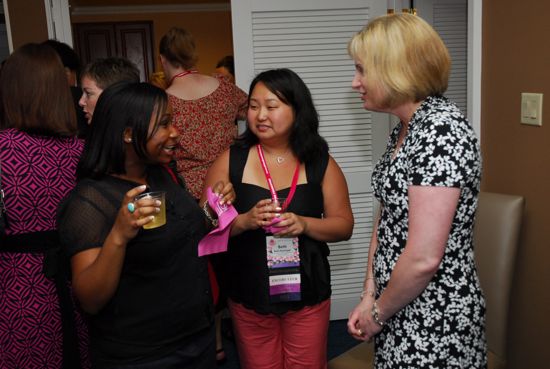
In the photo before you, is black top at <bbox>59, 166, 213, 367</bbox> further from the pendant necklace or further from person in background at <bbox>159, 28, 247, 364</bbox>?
person in background at <bbox>159, 28, 247, 364</bbox>

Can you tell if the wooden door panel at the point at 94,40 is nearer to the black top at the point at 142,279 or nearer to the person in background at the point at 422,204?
the black top at the point at 142,279

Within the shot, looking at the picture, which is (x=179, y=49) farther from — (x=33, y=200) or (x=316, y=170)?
(x=33, y=200)

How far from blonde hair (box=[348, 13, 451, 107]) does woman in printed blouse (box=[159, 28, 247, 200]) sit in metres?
1.64

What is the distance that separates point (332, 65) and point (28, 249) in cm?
210

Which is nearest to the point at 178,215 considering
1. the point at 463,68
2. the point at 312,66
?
the point at 312,66

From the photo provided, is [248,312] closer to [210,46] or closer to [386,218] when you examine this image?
[386,218]

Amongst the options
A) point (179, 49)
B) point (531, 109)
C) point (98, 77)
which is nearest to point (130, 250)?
point (98, 77)

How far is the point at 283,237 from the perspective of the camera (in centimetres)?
197

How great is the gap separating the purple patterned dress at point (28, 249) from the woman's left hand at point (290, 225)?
0.74m

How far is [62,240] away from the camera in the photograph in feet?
4.80

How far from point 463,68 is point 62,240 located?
2.82 meters

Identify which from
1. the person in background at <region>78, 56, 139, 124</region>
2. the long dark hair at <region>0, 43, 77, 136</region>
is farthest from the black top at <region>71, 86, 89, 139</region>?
the long dark hair at <region>0, 43, 77, 136</region>

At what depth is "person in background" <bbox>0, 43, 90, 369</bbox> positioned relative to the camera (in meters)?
1.77

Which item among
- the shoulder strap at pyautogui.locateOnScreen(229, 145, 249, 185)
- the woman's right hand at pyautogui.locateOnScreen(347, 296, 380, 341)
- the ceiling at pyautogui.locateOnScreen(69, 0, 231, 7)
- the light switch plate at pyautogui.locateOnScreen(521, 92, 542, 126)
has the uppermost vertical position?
the ceiling at pyautogui.locateOnScreen(69, 0, 231, 7)
